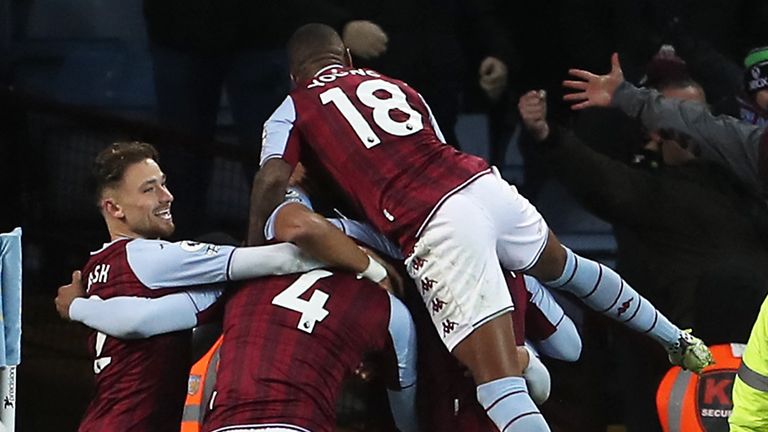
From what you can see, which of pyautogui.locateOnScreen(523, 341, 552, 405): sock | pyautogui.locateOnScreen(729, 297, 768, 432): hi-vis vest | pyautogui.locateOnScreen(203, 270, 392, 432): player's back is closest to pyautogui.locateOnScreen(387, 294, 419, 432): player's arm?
pyautogui.locateOnScreen(203, 270, 392, 432): player's back

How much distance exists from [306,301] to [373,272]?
6.3 inches

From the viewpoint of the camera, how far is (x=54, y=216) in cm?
471

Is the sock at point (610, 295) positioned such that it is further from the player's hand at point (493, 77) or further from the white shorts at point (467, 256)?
the player's hand at point (493, 77)

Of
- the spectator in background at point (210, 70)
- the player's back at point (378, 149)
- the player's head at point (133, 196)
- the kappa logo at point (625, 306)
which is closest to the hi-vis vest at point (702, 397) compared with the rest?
the kappa logo at point (625, 306)

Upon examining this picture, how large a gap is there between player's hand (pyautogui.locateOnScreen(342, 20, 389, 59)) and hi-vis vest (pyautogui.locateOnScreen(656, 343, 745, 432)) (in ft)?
4.39

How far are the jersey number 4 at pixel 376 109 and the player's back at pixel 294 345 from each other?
1.15 ft

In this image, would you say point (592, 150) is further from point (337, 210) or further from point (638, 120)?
point (337, 210)

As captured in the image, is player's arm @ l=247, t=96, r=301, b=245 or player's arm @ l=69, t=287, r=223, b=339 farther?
player's arm @ l=247, t=96, r=301, b=245

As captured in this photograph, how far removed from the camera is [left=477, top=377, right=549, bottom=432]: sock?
3.01m

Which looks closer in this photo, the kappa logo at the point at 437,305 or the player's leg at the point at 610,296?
the kappa logo at the point at 437,305

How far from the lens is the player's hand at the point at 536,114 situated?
453 cm

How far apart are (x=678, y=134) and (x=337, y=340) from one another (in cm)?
176

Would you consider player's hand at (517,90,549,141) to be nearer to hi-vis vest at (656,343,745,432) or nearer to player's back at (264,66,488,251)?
hi-vis vest at (656,343,745,432)

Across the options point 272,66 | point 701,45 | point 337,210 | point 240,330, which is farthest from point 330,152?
point 701,45
